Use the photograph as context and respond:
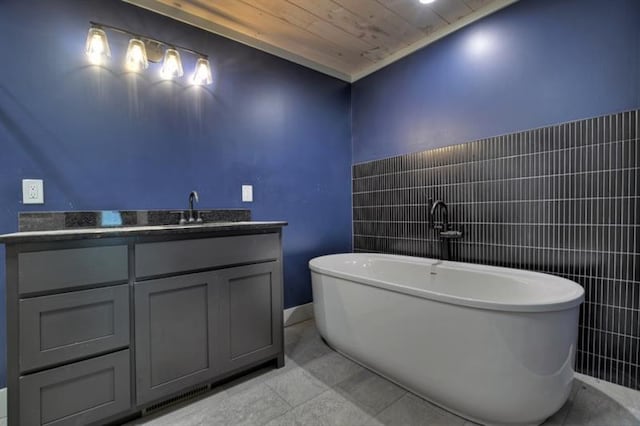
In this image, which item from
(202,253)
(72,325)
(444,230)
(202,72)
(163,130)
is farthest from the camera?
(444,230)

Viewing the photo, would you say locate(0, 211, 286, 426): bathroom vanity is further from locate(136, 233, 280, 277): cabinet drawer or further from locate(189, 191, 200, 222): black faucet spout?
locate(189, 191, 200, 222): black faucet spout

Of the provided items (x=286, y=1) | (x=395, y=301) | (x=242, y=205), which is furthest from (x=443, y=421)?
(x=286, y=1)

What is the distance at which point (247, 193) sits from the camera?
2.30 metres

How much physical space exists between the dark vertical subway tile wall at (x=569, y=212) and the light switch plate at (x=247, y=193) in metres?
1.43

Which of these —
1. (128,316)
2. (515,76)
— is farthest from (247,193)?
(515,76)

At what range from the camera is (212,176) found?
2.13m

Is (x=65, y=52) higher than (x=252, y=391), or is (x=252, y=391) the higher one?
(x=65, y=52)

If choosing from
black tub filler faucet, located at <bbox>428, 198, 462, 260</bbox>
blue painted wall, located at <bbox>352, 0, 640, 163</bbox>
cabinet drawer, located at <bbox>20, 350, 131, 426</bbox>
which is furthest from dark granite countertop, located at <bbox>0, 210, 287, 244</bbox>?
blue painted wall, located at <bbox>352, 0, 640, 163</bbox>

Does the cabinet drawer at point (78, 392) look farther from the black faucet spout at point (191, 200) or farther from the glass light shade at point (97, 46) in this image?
the glass light shade at point (97, 46)

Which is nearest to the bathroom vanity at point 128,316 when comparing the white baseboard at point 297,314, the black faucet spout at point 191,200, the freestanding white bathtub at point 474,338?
the black faucet spout at point 191,200

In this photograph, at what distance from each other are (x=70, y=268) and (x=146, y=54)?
1381mm

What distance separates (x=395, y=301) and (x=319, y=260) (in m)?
0.85

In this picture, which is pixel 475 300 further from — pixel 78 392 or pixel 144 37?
pixel 144 37

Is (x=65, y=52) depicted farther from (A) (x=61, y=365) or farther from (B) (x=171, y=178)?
(A) (x=61, y=365)
